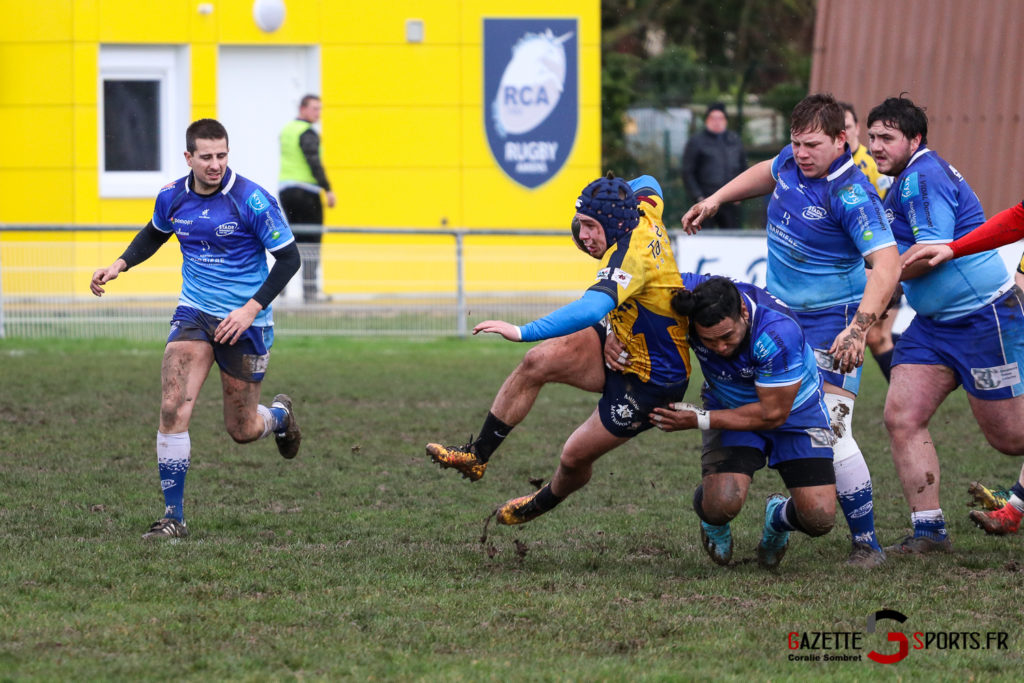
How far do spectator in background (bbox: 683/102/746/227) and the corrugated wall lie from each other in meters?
1.50

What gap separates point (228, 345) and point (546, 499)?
176 centimetres

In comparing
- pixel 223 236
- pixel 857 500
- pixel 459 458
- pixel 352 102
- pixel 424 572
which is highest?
pixel 352 102

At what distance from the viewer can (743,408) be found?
5.88 metres

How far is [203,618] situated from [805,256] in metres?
3.04

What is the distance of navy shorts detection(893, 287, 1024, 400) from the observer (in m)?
6.53

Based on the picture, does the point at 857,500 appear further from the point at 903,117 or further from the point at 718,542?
the point at 903,117

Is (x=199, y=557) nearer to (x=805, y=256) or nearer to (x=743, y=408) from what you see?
(x=743, y=408)

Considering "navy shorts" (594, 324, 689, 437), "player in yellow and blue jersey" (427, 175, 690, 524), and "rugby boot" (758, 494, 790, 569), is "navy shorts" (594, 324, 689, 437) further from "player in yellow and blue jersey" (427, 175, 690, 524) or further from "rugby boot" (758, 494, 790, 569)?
"rugby boot" (758, 494, 790, 569)

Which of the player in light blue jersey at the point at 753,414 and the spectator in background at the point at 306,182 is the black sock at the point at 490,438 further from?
the spectator in background at the point at 306,182

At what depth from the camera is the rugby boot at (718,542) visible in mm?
6164

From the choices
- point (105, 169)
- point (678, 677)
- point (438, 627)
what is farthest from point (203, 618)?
point (105, 169)

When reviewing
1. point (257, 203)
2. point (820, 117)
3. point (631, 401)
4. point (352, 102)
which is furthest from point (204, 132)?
point (352, 102)

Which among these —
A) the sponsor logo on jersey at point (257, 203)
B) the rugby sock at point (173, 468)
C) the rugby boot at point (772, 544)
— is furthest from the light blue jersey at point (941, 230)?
the rugby sock at point (173, 468)

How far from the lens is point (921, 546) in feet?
21.2
